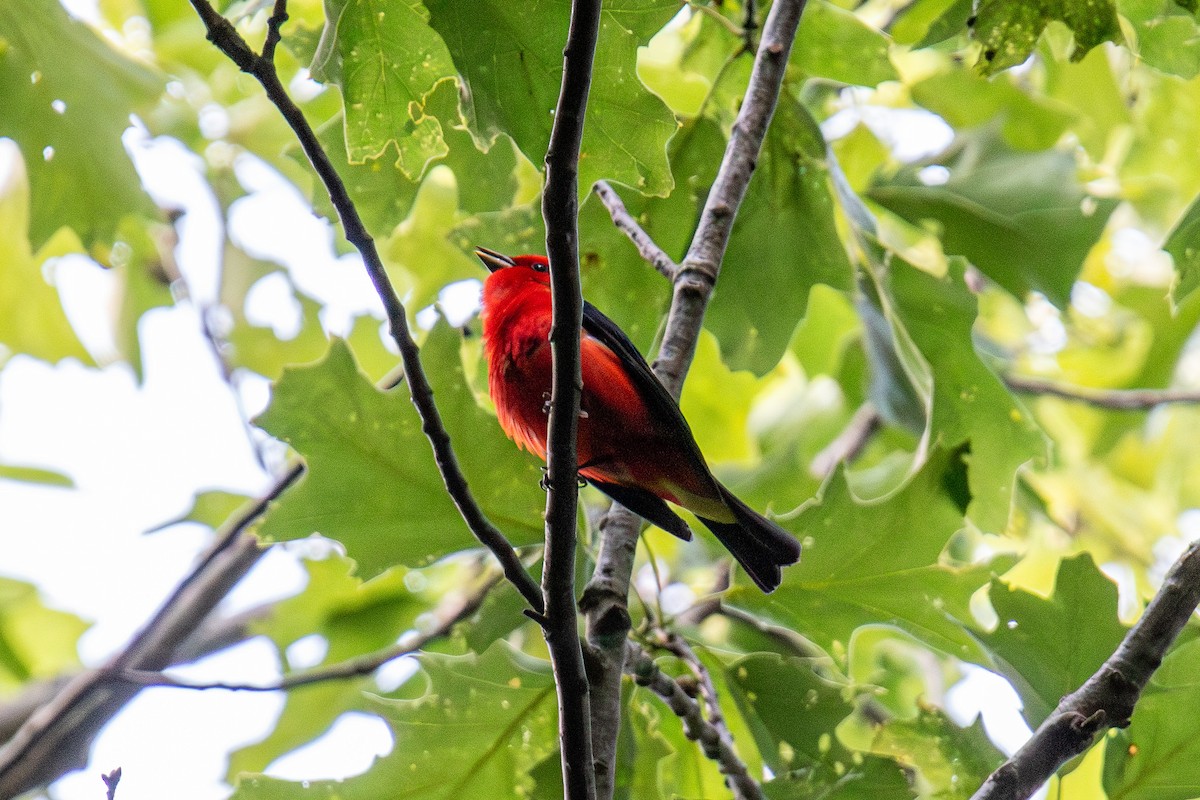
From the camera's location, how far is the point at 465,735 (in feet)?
9.43

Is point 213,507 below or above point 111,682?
above

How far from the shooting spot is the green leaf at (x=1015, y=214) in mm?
Answer: 3836

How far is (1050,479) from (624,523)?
14.0 feet

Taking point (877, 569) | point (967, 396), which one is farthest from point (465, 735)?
point (967, 396)

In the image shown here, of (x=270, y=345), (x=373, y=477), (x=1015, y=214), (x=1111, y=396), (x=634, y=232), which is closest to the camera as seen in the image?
(x=373, y=477)

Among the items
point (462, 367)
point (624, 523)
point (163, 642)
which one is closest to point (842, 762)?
point (624, 523)

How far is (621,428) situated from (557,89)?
0.93 meters

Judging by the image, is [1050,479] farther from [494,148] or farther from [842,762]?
[494,148]

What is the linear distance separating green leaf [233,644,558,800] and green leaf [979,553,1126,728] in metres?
1.14

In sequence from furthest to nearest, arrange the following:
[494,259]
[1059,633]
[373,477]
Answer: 1. [494,259]
2. [373,477]
3. [1059,633]

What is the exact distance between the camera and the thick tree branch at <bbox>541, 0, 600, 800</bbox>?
5.68ft

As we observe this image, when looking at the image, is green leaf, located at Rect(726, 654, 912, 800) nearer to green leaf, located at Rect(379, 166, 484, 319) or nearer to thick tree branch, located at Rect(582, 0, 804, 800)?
thick tree branch, located at Rect(582, 0, 804, 800)

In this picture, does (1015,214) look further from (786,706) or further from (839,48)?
(786,706)

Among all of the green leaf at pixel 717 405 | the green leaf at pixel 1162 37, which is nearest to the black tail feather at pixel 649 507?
the green leaf at pixel 1162 37
